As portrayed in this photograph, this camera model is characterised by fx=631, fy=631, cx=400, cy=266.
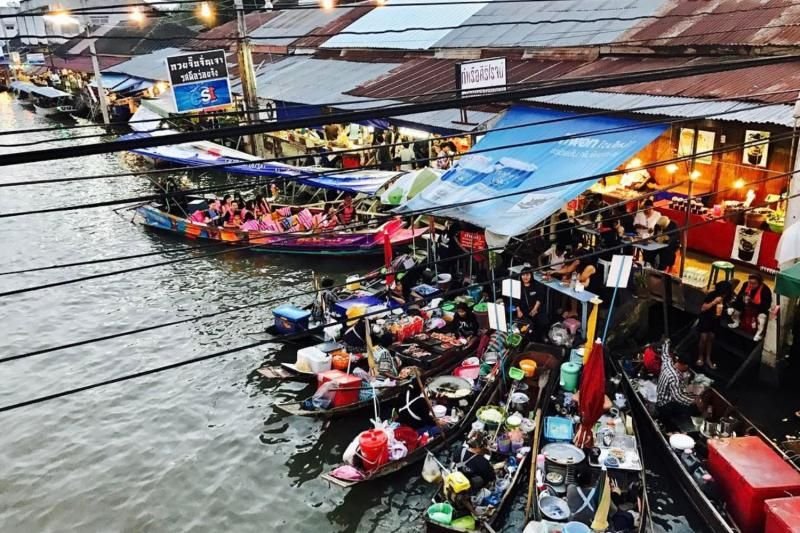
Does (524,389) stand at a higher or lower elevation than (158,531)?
higher

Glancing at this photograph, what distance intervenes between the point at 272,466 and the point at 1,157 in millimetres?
9899

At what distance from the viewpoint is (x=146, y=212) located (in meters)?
25.1

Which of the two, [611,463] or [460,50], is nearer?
[611,463]

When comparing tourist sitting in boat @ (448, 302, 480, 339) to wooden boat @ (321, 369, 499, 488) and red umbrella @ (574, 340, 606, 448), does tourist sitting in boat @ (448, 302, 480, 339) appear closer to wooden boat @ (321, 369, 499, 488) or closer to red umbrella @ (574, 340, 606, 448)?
wooden boat @ (321, 369, 499, 488)

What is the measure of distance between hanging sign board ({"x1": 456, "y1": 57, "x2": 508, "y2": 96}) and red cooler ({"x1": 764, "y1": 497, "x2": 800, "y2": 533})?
34.9ft

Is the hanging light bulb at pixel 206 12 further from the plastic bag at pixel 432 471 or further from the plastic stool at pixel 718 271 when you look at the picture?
the plastic stool at pixel 718 271

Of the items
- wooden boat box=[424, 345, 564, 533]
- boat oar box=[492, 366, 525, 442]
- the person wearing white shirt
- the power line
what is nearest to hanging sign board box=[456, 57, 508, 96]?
the person wearing white shirt

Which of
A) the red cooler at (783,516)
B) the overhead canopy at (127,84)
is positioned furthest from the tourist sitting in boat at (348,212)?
the overhead canopy at (127,84)

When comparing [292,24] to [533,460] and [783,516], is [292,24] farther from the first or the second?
[783,516]

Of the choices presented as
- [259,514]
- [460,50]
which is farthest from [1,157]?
[460,50]

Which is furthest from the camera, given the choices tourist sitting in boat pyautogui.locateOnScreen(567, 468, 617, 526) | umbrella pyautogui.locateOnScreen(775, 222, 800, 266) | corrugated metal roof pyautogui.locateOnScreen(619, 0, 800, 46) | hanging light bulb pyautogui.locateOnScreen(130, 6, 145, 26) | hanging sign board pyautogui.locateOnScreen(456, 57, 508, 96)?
hanging sign board pyautogui.locateOnScreen(456, 57, 508, 96)

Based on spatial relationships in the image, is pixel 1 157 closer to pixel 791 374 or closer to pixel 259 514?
pixel 259 514

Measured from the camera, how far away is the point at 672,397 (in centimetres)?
1092

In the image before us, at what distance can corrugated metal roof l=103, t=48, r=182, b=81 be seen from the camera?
4138cm
